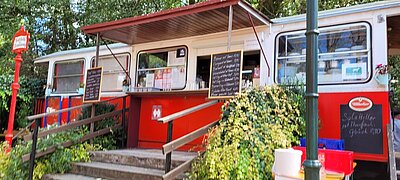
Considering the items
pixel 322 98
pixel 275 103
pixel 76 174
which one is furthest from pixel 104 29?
pixel 322 98

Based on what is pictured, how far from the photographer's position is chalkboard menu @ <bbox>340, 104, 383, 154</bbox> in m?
4.48

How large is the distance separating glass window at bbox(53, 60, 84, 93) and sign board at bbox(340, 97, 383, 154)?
248 inches

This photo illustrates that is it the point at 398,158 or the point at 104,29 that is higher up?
the point at 104,29

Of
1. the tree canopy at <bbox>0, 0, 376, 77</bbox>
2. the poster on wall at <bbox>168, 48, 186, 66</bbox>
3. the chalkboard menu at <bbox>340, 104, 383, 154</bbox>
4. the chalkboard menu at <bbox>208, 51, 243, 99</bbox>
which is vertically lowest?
the chalkboard menu at <bbox>340, 104, 383, 154</bbox>

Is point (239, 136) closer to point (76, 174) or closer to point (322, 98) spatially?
point (322, 98)

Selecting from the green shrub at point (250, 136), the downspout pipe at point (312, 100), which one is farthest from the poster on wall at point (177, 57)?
the downspout pipe at point (312, 100)

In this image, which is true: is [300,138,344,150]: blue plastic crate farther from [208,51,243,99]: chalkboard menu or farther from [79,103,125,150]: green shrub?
[79,103,125,150]: green shrub

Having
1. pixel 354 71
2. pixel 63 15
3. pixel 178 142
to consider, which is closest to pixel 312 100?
pixel 178 142

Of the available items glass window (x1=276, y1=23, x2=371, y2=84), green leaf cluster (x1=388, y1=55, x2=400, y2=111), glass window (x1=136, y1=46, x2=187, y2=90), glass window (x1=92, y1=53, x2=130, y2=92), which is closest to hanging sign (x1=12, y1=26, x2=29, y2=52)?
glass window (x1=92, y1=53, x2=130, y2=92)

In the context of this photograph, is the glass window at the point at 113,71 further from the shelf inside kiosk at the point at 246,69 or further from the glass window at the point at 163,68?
the shelf inside kiosk at the point at 246,69

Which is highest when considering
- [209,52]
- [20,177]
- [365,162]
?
[209,52]

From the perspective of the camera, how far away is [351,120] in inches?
185

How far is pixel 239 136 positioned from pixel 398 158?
2.24 meters

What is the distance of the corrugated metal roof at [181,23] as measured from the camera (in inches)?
196
